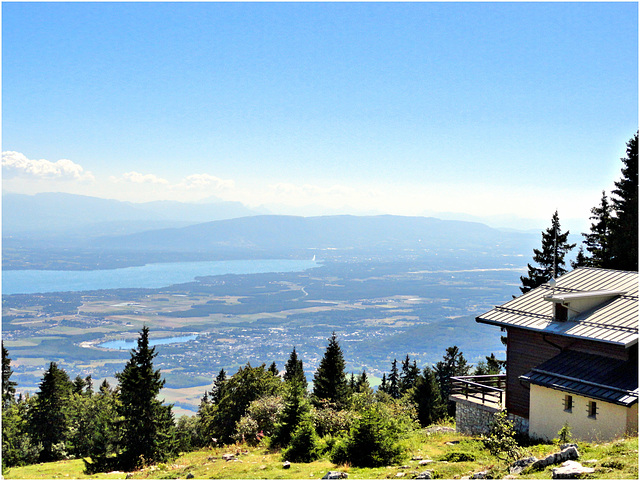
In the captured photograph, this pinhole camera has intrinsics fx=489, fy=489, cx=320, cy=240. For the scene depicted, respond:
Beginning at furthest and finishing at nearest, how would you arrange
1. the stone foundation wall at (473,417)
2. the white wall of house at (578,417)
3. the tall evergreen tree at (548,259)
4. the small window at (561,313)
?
the tall evergreen tree at (548,259), the stone foundation wall at (473,417), the small window at (561,313), the white wall of house at (578,417)

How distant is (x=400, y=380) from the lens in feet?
318

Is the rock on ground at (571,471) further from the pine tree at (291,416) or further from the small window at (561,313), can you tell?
the pine tree at (291,416)

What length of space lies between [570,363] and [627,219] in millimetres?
17879

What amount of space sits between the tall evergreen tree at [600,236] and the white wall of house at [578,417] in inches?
722

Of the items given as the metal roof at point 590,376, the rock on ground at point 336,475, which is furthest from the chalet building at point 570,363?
the rock on ground at point 336,475

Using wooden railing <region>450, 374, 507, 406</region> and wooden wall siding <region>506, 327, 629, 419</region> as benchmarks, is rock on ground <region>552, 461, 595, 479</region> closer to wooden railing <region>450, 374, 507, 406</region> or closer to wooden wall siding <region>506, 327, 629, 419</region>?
wooden wall siding <region>506, 327, 629, 419</region>

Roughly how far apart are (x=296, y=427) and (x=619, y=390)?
1185 cm

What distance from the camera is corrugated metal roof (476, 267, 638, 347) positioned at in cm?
1565

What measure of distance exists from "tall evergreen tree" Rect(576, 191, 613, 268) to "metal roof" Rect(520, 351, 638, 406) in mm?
17754

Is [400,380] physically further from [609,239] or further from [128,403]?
[128,403]

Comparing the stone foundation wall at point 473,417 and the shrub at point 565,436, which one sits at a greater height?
the shrub at point 565,436

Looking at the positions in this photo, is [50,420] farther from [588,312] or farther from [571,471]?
[571,471]

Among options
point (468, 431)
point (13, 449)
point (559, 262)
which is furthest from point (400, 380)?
point (468, 431)

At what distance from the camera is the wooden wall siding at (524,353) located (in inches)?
668
